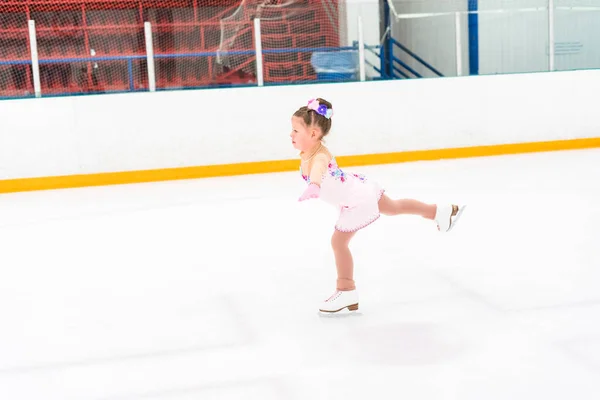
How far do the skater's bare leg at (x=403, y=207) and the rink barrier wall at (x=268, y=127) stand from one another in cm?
476

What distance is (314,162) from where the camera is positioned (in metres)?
2.62

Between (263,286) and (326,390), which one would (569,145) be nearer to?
(263,286)

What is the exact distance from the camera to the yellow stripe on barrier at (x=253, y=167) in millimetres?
7223

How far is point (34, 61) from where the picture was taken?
7297 millimetres

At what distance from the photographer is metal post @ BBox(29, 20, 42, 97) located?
7.26 m

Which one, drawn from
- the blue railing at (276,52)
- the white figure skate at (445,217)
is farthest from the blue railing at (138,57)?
the white figure skate at (445,217)

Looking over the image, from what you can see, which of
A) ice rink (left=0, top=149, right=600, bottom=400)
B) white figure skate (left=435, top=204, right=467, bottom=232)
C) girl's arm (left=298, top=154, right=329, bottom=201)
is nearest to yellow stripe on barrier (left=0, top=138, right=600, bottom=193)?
ice rink (left=0, top=149, right=600, bottom=400)

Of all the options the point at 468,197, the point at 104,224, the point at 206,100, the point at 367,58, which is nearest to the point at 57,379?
the point at 104,224

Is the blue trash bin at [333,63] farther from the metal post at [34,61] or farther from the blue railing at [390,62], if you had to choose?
the metal post at [34,61]

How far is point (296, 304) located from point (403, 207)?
1.71ft

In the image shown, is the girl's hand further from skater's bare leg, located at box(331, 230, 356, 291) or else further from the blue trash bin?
the blue trash bin

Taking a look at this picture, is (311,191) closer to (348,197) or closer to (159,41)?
(348,197)

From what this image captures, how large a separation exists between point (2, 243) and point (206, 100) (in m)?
3.39

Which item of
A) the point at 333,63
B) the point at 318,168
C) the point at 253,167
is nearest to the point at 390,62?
the point at 333,63
